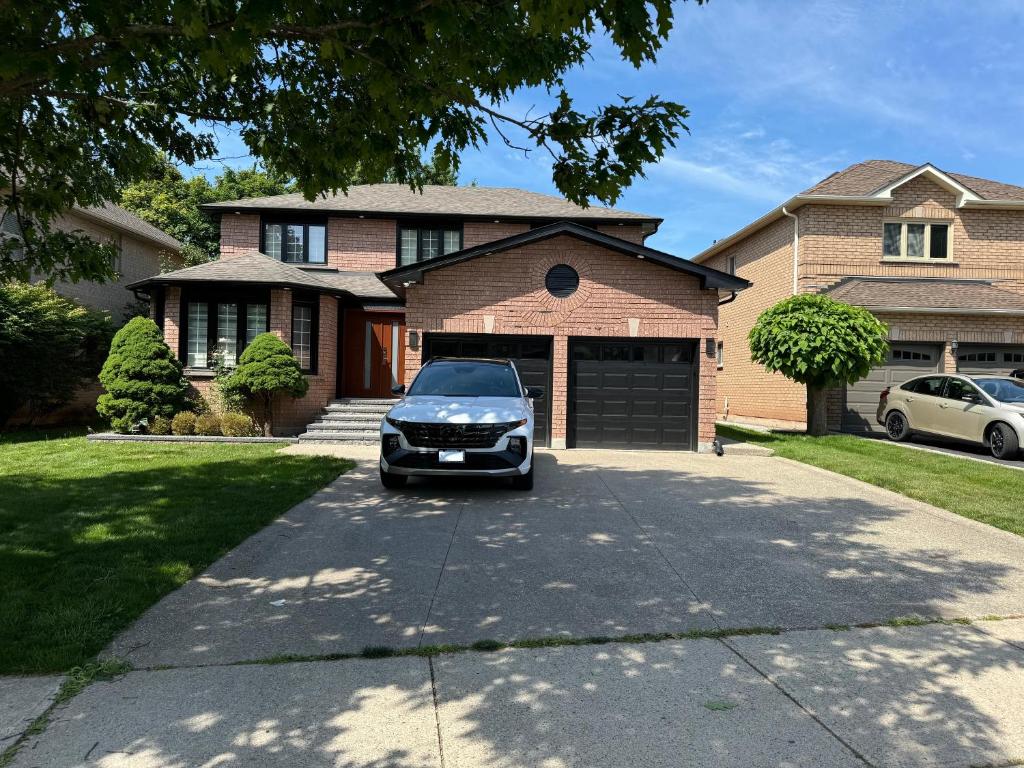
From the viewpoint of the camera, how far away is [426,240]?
1811 cm

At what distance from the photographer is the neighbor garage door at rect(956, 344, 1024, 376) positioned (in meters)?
16.6

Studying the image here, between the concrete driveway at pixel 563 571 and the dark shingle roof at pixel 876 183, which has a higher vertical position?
the dark shingle roof at pixel 876 183

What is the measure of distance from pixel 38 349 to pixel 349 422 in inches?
277

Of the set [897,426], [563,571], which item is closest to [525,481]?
[563,571]

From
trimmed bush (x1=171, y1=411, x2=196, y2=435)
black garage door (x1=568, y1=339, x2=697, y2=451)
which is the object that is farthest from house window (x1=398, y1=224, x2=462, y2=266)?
trimmed bush (x1=171, y1=411, x2=196, y2=435)

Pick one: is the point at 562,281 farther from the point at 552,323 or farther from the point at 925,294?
the point at 925,294

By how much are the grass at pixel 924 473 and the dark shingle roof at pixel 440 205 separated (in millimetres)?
8326

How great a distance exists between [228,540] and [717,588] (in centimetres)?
434

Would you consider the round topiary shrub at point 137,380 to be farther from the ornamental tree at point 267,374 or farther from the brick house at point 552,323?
the ornamental tree at point 267,374

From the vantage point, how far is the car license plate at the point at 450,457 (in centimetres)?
762

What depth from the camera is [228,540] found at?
18.5 ft

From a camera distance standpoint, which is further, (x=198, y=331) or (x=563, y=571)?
(x=198, y=331)

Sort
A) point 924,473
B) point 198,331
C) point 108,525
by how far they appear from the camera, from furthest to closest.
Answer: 1. point 198,331
2. point 924,473
3. point 108,525

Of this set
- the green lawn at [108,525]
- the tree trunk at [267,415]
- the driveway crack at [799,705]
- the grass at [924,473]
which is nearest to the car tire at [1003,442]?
the grass at [924,473]
